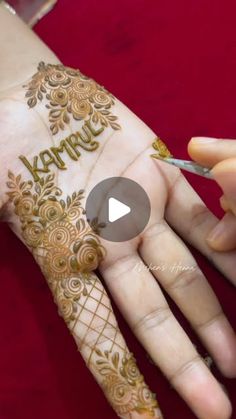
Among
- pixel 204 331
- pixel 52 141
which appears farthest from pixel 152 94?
pixel 204 331

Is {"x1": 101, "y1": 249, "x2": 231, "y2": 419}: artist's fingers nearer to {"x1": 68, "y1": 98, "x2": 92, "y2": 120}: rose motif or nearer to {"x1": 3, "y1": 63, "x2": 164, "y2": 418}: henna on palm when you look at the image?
{"x1": 3, "y1": 63, "x2": 164, "y2": 418}: henna on palm

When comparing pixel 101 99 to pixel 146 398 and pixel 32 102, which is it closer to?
pixel 32 102

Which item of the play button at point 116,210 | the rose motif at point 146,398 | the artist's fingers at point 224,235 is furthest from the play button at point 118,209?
the rose motif at point 146,398

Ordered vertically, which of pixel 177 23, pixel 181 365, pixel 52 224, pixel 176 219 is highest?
pixel 177 23

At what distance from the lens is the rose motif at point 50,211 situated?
2.81 ft

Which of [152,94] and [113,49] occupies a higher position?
[113,49]

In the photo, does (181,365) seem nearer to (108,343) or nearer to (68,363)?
(108,343)

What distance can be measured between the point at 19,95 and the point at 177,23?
0.37 metres

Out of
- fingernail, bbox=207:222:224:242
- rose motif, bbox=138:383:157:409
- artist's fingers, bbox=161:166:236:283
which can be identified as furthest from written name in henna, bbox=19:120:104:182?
rose motif, bbox=138:383:157:409

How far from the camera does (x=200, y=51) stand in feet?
3.59

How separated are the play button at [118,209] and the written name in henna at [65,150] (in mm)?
67

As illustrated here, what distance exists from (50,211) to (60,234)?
0.04m

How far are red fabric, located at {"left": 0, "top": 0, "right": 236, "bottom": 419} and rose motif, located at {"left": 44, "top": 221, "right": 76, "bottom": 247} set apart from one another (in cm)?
14

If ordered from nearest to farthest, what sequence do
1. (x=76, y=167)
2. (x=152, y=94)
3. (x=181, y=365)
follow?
(x=181, y=365)
(x=76, y=167)
(x=152, y=94)
